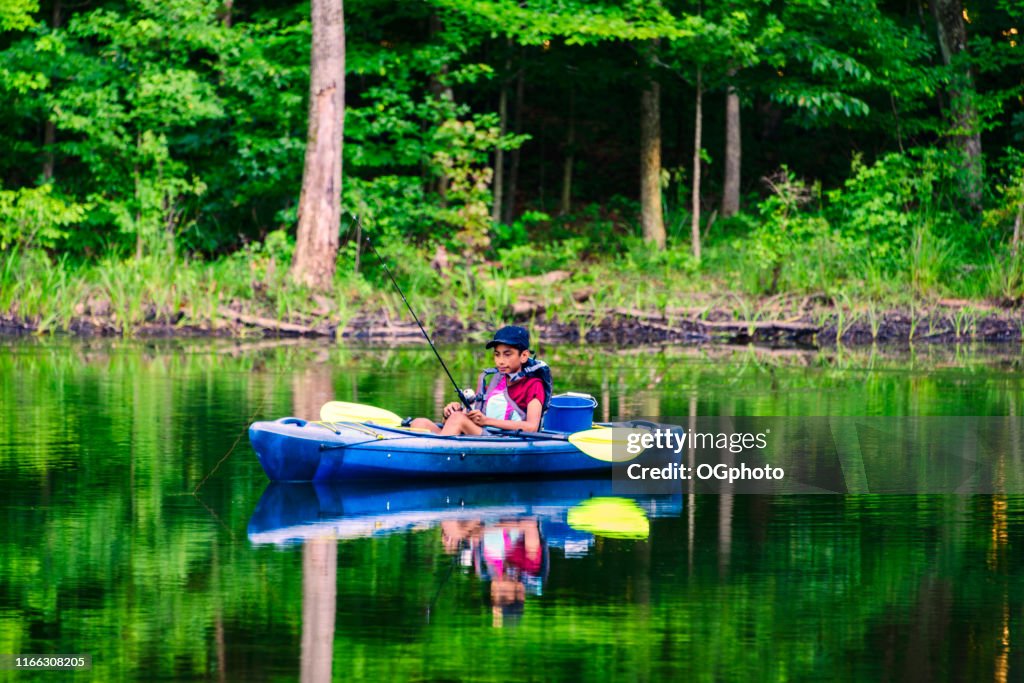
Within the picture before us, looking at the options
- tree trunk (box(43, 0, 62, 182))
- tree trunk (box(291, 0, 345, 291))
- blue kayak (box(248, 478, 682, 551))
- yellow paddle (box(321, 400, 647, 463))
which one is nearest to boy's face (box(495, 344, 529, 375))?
yellow paddle (box(321, 400, 647, 463))

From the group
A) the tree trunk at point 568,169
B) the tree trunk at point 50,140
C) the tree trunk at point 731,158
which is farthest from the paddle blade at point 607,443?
the tree trunk at point 568,169

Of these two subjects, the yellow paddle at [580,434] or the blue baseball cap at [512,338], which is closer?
the blue baseball cap at [512,338]

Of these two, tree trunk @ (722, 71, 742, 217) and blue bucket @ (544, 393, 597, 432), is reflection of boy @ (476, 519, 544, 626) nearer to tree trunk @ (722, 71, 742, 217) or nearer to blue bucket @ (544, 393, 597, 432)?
blue bucket @ (544, 393, 597, 432)

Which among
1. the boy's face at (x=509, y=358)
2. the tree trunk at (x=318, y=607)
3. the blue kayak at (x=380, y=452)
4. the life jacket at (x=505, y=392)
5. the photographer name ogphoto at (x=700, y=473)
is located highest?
the boy's face at (x=509, y=358)

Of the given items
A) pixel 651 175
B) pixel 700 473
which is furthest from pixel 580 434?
pixel 651 175

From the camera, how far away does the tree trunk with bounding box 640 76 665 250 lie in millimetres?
28609

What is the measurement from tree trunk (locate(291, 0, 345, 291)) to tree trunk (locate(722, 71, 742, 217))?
315 inches

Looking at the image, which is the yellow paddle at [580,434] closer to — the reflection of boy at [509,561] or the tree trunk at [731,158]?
the reflection of boy at [509,561]

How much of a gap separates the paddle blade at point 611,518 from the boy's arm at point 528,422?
82 centimetres

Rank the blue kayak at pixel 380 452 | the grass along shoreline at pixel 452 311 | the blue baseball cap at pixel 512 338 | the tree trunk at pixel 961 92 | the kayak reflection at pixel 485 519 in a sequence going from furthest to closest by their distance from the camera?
the tree trunk at pixel 961 92 < the grass along shoreline at pixel 452 311 < the blue baseball cap at pixel 512 338 < the blue kayak at pixel 380 452 < the kayak reflection at pixel 485 519

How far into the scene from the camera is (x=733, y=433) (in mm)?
13805

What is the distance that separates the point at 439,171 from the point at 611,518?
16.2m

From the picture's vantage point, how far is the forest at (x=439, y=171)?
79.8 feet

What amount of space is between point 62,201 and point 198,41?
10.6 ft
